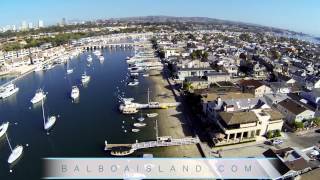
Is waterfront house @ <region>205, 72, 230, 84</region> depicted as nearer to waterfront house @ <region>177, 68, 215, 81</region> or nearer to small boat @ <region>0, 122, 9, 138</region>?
waterfront house @ <region>177, 68, 215, 81</region>

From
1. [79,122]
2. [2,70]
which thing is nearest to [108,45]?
[2,70]

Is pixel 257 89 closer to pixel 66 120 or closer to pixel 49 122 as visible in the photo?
pixel 66 120

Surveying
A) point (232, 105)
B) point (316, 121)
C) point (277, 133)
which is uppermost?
point (232, 105)

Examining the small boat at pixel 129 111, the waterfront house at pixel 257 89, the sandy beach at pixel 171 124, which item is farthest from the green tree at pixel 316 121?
the small boat at pixel 129 111

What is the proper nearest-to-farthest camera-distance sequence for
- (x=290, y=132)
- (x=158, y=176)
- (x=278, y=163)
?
(x=278, y=163)
(x=158, y=176)
(x=290, y=132)

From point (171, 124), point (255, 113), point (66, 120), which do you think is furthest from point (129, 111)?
point (255, 113)

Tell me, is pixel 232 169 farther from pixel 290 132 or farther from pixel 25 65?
pixel 25 65
